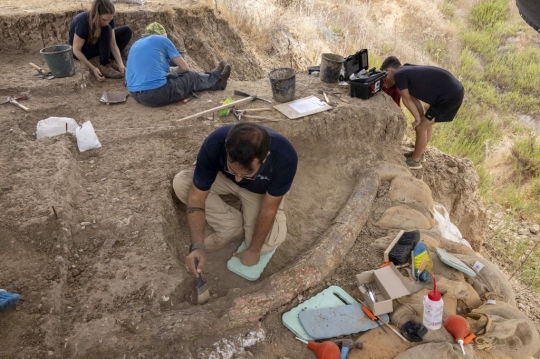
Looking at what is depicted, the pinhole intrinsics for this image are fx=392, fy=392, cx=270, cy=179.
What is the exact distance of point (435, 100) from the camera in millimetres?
4617

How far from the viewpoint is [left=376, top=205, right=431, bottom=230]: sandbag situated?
3473 millimetres

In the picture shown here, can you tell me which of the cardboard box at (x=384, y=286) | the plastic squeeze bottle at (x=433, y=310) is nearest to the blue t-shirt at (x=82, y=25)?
the cardboard box at (x=384, y=286)

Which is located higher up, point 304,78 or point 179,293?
point 304,78

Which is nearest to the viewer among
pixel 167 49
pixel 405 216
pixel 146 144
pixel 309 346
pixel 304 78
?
pixel 309 346

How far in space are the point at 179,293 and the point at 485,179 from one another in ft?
18.3

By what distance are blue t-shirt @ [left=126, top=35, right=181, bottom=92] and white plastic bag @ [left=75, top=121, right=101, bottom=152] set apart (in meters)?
0.96

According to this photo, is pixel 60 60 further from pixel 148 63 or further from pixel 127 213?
pixel 127 213

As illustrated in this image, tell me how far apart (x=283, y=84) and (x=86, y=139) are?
221 cm

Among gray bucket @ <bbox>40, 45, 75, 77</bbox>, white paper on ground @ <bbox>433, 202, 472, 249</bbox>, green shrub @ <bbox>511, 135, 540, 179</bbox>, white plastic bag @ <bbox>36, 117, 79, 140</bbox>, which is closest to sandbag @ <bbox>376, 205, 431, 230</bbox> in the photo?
white paper on ground @ <bbox>433, 202, 472, 249</bbox>

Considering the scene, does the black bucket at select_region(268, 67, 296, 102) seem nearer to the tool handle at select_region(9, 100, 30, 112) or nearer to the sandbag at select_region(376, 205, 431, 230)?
the sandbag at select_region(376, 205, 431, 230)

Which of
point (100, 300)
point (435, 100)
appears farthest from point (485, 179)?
→ point (100, 300)

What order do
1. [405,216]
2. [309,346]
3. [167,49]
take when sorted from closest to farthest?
1. [309,346]
2. [405,216]
3. [167,49]

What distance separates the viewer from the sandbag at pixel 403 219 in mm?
3473

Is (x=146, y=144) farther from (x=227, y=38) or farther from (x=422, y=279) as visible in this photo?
(x=227, y=38)
